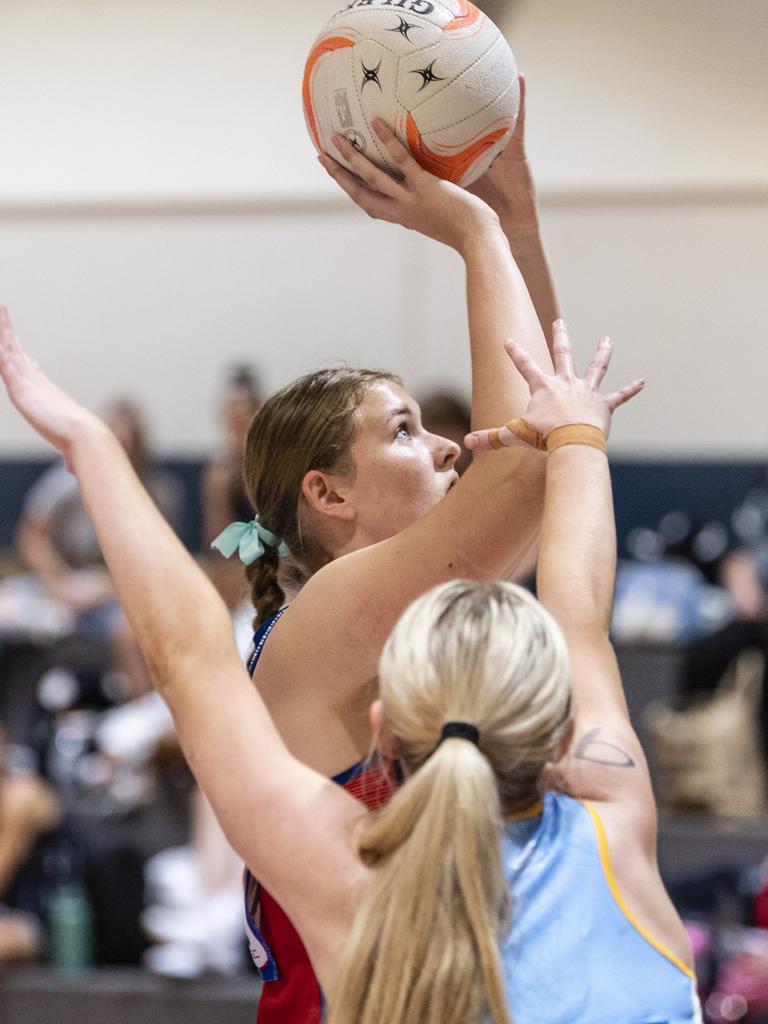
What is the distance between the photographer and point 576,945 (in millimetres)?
1364

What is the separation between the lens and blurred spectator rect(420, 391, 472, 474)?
13.3ft

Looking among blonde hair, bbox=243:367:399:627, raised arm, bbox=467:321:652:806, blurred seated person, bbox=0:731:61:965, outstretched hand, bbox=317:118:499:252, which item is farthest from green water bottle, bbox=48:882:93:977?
raised arm, bbox=467:321:652:806

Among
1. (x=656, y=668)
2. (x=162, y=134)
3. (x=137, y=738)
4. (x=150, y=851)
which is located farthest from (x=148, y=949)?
(x=162, y=134)

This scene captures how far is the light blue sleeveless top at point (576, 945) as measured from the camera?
1.34m

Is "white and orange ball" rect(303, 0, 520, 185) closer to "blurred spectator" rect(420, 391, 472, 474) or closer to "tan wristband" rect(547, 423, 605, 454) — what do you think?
"tan wristband" rect(547, 423, 605, 454)

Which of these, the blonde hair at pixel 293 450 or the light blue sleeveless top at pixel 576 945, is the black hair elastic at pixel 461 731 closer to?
the light blue sleeveless top at pixel 576 945

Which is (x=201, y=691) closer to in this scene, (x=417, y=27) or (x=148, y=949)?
(x=417, y=27)

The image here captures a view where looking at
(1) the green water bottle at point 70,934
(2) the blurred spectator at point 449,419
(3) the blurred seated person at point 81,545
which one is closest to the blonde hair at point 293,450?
(2) the blurred spectator at point 449,419

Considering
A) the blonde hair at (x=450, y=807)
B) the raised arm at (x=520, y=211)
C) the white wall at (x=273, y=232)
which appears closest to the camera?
the blonde hair at (x=450, y=807)

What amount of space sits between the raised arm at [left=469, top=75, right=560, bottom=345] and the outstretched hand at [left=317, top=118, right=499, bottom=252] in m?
0.20

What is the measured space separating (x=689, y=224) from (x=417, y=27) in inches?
184

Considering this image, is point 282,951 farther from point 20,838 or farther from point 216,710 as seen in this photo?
point 20,838

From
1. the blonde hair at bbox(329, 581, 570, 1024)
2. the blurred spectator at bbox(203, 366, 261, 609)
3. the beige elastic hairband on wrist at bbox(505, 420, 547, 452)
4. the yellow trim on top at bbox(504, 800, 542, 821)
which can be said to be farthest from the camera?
the blurred spectator at bbox(203, 366, 261, 609)

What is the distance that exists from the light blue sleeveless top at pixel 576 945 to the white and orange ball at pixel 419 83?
94 cm
